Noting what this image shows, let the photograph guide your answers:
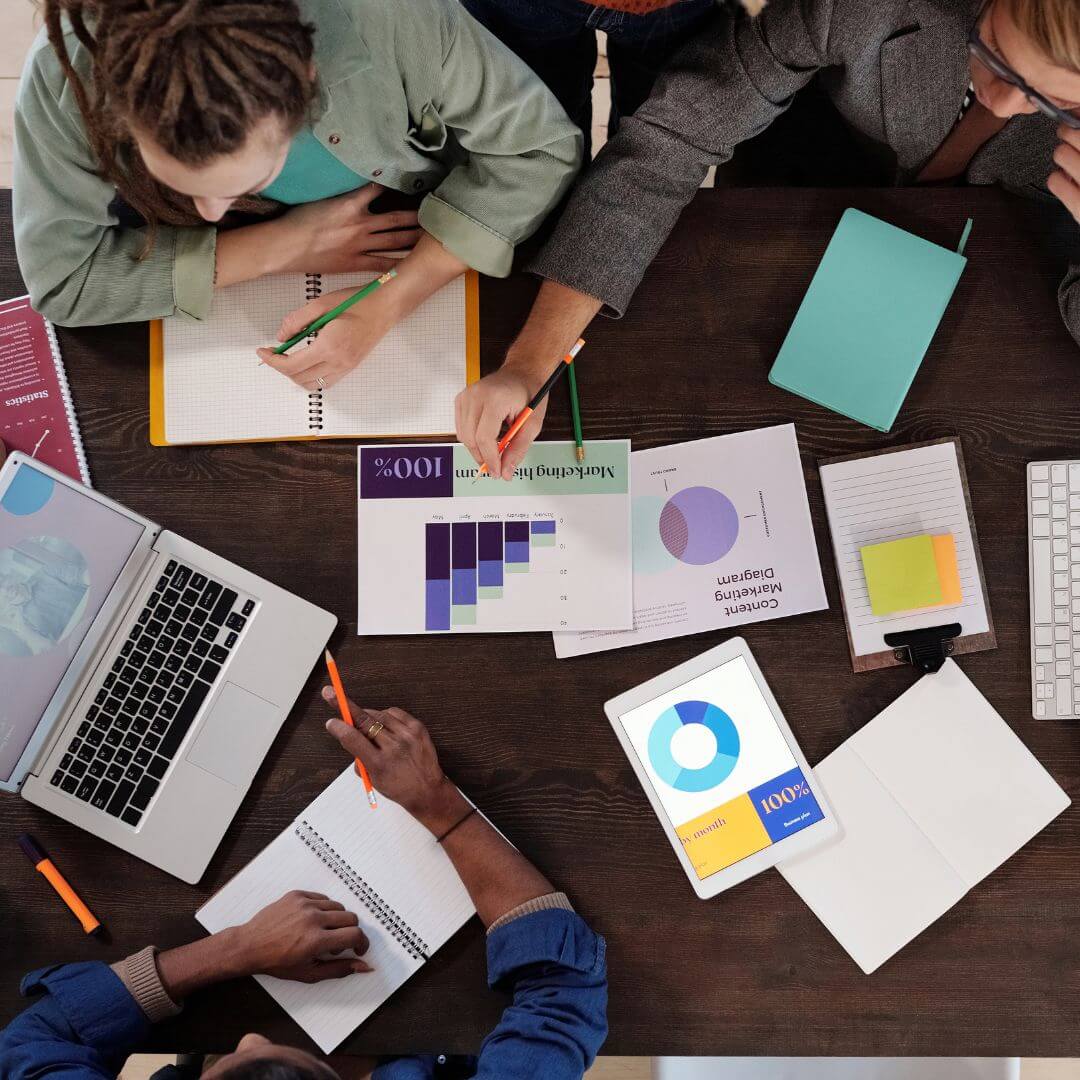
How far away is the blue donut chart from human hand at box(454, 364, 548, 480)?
0.34m

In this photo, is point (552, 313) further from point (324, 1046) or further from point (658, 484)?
point (324, 1046)

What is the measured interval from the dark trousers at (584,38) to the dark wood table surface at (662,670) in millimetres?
197

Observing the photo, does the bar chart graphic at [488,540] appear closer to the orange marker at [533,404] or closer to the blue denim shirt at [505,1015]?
the orange marker at [533,404]

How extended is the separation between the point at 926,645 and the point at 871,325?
37cm

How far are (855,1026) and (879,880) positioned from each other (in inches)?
6.3

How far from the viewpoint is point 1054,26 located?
847 millimetres

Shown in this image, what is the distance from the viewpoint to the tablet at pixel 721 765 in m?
1.08

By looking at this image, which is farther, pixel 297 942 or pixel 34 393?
pixel 34 393

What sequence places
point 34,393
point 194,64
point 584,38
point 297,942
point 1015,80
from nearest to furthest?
point 194,64 < point 1015,80 < point 297,942 < point 34,393 < point 584,38

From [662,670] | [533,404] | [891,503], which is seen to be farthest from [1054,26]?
[662,670]

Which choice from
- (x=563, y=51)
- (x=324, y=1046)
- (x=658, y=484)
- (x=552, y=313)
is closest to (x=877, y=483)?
(x=658, y=484)

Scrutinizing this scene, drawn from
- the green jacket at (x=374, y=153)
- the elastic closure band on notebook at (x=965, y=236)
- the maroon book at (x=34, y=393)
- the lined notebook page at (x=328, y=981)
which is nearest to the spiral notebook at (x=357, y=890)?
the lined notebook page at (x=328, y=981)

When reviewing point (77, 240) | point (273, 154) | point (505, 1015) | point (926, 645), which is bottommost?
point (505, 1015)

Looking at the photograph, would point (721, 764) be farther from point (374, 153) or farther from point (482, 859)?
point (374, 153)
